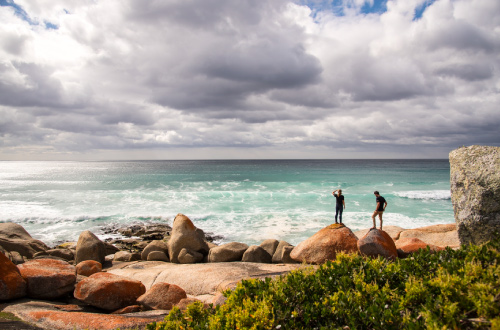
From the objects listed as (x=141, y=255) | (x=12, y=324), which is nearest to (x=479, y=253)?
(x=12, y=324)

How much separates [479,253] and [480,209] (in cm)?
318

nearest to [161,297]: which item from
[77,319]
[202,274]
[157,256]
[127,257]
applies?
[77,319]

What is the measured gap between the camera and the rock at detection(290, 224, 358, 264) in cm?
1043

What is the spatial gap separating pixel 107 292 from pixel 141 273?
13.5 ft

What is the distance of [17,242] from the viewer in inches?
570

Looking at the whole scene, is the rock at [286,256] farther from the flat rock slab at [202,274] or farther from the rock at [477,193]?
the rock at [477,193]

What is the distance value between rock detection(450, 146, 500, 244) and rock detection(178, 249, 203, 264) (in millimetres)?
10834

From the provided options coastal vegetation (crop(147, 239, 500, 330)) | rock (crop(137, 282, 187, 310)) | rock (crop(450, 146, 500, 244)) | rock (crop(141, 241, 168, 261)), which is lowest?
rock (crop(141, 241, 168, 261))

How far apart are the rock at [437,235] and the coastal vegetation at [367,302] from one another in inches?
474

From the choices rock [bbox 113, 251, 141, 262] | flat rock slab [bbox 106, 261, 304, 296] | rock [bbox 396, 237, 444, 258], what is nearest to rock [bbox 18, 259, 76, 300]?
flat rock slab [bbox 106, 261, 304, 296]

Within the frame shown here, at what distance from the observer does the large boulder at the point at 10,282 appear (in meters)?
6.88

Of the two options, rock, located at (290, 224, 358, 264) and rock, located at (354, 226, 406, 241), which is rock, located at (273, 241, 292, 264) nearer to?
rock, located at (290, 224, 358, 264)

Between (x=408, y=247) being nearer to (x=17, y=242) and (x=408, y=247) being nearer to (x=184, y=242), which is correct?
(x=184, y=242)

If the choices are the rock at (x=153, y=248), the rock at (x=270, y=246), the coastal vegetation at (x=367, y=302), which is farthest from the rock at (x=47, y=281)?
the rock at (x=270, y=246)
